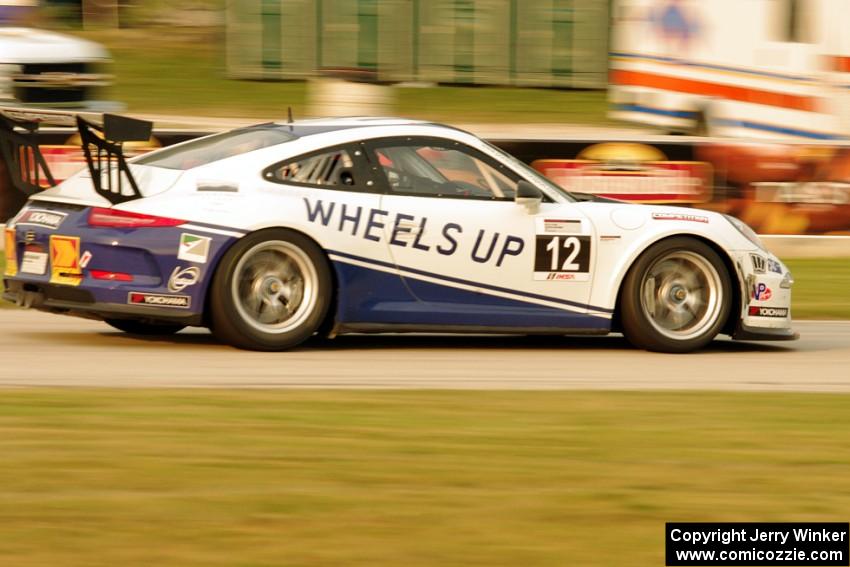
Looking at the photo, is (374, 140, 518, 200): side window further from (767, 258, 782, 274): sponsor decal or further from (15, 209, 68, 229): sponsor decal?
(15, 209, 68, 229): sponsor decal

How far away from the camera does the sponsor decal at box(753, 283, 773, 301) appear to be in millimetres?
9180

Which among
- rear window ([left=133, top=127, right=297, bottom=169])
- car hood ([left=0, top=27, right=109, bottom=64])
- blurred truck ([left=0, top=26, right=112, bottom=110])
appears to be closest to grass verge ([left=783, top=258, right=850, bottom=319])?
rear window ([left=133, top=127, right=297, bottom=169])

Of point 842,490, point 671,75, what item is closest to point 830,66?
point 671,75

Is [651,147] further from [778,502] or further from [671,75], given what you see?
[778,502]

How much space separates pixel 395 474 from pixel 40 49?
1443 cm

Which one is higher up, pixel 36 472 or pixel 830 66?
pixel 830 66

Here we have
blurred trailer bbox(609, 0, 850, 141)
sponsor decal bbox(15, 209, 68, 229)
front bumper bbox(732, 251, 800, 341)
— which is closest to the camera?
sponsor decal bbox(15, 209, 68, 229)

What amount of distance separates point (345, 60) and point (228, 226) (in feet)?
71.5

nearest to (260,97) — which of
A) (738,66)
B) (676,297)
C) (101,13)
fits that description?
(101,13)

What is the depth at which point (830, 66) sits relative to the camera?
60.1 feet

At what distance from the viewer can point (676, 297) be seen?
9.17 m

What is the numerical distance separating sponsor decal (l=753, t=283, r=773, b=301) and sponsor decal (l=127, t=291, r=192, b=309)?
11.4ft

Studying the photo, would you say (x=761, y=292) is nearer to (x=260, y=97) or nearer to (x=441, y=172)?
(x=441, y=172)

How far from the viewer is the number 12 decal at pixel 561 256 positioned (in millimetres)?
8820
